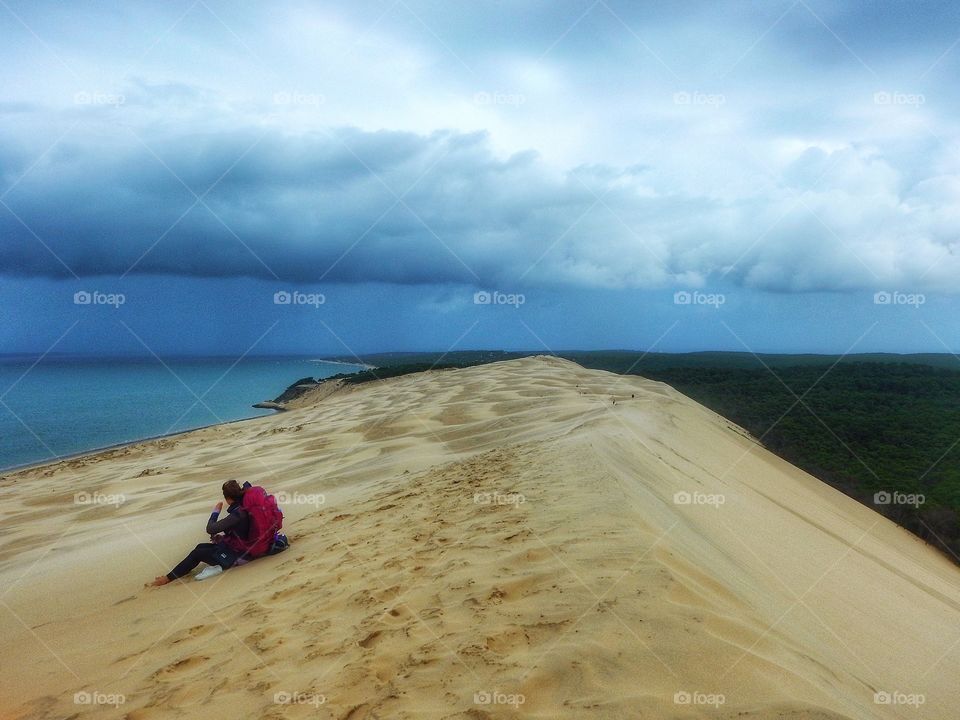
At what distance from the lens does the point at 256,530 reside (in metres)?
5.97

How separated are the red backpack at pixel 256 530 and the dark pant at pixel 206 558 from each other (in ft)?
0.27

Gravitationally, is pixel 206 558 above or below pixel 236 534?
→ below

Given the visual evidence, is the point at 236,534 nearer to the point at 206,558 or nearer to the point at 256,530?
the point at 256,530

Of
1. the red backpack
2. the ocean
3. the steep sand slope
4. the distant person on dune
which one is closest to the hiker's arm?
the distant person on dune

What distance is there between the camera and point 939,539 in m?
12.9

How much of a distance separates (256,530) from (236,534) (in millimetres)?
232

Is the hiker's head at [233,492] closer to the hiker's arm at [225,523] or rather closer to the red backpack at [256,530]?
the red backpack at [256,530]

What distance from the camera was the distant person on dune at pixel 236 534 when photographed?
5.80 meters

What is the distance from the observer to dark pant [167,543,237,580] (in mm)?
5762

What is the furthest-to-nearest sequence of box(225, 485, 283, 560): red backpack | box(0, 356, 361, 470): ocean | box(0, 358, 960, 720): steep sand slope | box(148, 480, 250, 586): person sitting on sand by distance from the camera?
1. box(0, 356, 361, 470): ocean
2. box(225, 485, 283, 560): red backpack
3. box(148, 480, 250, 586): person sitting on sand
4. box(0, 358, 960, 720): steep sand slope

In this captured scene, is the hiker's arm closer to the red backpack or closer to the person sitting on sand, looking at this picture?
the person sitting on sand

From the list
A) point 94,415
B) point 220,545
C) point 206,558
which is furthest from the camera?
point 94,415

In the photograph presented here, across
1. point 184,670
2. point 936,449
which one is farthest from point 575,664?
point 936,449

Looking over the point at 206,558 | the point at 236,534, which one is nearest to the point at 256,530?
the point at 236,534
